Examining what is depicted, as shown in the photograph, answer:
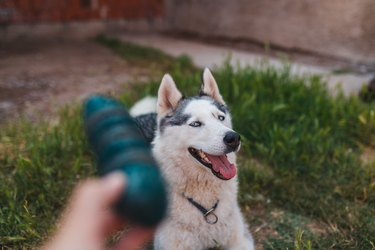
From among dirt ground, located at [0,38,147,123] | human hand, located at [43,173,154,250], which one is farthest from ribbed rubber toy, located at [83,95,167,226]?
dirt ground, located at [0,38,147,123]

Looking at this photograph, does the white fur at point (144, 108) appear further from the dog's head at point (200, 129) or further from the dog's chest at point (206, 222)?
the dog's chest at point (206, 222)

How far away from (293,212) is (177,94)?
121 centimetres

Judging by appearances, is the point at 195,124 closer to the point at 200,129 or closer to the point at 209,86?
the point at 200,129

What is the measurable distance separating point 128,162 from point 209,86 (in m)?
1.71

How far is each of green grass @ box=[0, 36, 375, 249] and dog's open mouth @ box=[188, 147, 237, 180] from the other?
1.71 feet

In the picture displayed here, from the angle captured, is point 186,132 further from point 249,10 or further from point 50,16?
point 50,16

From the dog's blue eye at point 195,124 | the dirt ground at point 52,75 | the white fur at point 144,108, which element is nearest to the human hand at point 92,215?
the dog's blue eye at point 195,124

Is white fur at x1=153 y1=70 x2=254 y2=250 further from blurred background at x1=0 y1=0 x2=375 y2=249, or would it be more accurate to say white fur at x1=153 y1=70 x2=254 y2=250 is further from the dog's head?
blurred background at x1=0 y1=0 x2=375 y2=249

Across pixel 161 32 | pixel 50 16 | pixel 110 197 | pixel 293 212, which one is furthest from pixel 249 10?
pixel 110 197

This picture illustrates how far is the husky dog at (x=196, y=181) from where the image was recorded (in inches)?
83.1

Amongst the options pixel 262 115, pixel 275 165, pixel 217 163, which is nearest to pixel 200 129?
pixel 217 163

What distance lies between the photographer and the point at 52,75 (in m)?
5.91

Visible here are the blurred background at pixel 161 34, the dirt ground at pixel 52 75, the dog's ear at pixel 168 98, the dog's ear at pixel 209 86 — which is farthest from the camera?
the blurred background at pixel 161 34

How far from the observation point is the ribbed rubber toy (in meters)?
0.76
